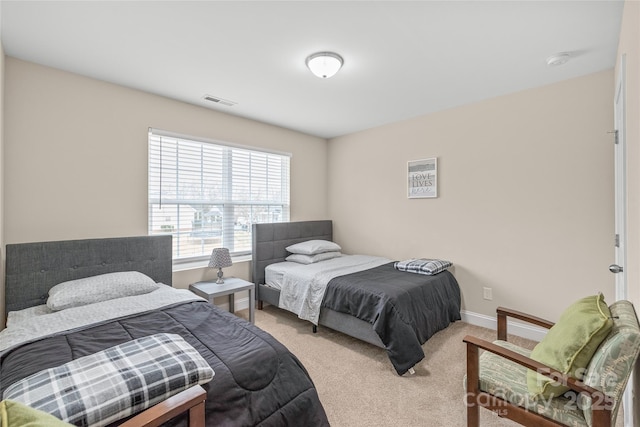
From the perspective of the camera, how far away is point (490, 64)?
2426 millimetres

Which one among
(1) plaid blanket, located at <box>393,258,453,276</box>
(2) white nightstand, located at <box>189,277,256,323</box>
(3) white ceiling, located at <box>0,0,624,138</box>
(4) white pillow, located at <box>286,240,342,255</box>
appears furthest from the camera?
(4) white pillow, located at <box>286,240,342,255</box>

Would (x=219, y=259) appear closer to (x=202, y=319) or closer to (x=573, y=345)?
(x=202, y=319)

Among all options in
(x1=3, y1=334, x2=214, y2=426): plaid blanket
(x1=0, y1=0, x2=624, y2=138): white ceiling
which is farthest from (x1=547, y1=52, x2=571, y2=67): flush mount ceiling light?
(x1=3, y1=334, x2=214, y2=426): plaid blanket

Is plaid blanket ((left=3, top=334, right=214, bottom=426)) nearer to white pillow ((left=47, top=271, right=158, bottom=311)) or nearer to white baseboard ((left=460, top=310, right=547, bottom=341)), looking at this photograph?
white pillow ((left=47, top=271, right=158, bottom=311))

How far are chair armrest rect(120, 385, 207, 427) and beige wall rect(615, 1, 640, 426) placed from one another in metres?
1.84

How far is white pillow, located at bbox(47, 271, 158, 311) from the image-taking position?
208cm

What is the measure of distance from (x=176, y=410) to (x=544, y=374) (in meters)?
1.52

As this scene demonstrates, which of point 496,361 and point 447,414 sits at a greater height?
point 496,361

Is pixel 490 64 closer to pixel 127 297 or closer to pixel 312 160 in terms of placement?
pixel 312 160

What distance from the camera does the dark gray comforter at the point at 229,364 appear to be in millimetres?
1244

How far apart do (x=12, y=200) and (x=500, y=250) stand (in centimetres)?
449

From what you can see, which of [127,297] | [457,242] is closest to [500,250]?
[457,242]

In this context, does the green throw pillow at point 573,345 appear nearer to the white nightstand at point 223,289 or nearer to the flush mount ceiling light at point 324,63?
the flush mount ceiling light at point 324,63

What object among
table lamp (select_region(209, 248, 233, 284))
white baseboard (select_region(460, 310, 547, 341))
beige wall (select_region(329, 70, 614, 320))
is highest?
beige wall (select_region(329, 70, 614, 320))
